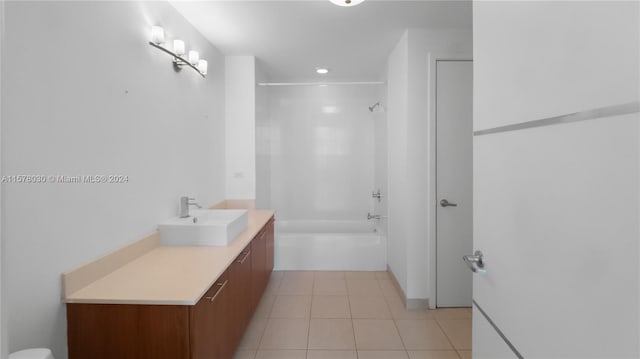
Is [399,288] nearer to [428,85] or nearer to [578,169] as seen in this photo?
[428,85]

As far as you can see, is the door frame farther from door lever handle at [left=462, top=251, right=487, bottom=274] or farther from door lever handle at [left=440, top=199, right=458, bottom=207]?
door lever handle at [left=462, top=251, right=487, bottom=274]

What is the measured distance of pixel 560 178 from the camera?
2.61ft

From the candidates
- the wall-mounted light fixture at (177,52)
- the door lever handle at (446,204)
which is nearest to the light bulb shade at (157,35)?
the wall-mounted light fixture at (177,52)

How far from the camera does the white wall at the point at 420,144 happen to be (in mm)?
3105

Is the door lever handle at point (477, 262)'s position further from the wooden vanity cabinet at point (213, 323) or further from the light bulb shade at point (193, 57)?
the light bulb shade at point (193, 57)

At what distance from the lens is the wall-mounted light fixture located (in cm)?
221

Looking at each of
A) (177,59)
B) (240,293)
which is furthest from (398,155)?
(177,59)

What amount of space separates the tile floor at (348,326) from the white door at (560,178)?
1432mm

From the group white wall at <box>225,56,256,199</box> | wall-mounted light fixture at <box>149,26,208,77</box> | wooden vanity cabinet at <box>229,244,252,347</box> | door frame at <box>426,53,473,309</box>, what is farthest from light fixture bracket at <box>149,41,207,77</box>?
door frame at <box>426,53,473,309</box>

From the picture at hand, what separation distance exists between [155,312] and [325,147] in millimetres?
3993

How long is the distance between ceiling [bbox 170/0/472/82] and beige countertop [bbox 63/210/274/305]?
1.82 meters

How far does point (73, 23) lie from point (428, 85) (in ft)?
8.73

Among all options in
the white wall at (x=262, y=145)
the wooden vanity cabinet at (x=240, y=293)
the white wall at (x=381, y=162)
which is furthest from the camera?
the white wall at (x=381, y=162)

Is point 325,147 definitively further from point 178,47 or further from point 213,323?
point 213,323
